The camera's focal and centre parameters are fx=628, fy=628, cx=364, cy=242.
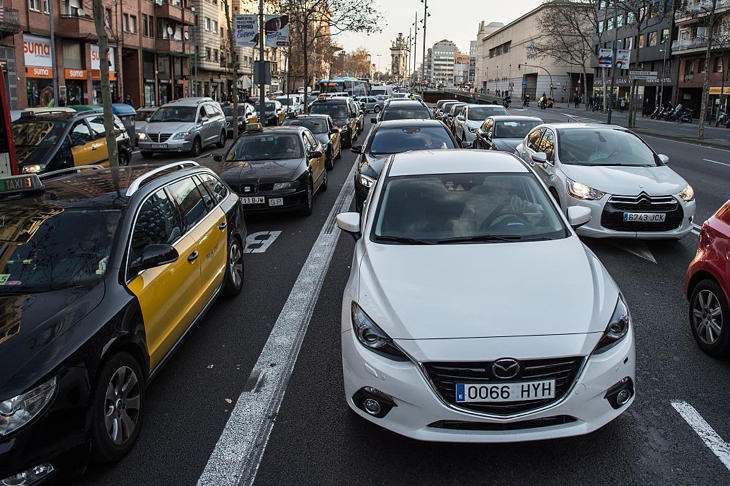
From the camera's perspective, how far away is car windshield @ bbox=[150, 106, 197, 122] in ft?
73.3

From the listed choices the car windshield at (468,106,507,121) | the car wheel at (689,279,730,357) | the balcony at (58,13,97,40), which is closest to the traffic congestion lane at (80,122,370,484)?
the car wheel at (689,279,730,357)

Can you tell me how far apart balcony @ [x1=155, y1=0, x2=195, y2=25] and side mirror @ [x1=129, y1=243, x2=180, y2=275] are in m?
54.0

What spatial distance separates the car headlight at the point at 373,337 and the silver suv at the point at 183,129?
61.3ft

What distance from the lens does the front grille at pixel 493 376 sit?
324 cm

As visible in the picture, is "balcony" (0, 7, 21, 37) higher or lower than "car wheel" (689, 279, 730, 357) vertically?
higher

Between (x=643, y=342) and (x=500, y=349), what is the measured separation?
102 inches

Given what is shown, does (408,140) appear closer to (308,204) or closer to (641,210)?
(308,204)

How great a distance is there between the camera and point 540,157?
9.96 meters

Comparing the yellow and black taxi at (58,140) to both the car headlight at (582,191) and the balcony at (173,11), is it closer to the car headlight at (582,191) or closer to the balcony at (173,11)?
the car headlight at (582,191)

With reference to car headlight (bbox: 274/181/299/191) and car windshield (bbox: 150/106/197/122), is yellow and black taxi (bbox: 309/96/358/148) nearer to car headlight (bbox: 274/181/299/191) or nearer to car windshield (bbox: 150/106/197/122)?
car windshield (bbox: 150/106/197/122)

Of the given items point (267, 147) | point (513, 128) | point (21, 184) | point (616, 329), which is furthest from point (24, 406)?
point (513, 128)

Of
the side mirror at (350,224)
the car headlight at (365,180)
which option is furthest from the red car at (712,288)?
the car headlight at (365,180)

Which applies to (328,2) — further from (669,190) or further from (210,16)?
(210,16)

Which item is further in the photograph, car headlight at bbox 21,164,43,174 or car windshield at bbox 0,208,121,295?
car headlight at bbox 21,164,43,174
